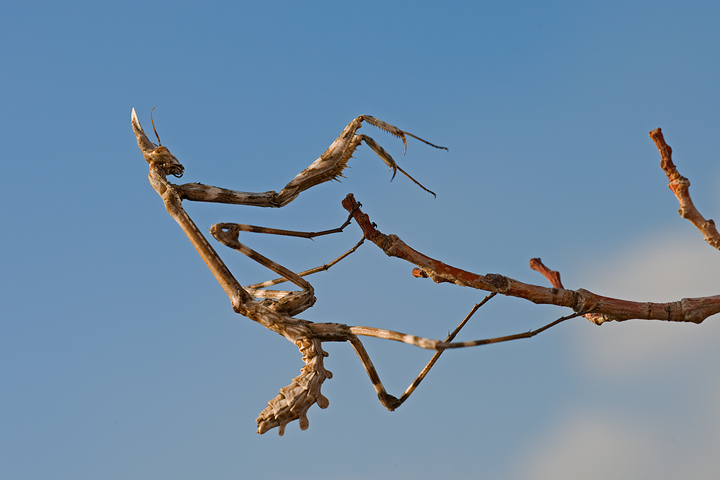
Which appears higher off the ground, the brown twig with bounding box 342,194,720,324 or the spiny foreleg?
the spiny foreleg

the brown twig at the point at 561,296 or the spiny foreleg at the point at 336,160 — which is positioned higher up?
the spiny foreleg at the point at 336,160

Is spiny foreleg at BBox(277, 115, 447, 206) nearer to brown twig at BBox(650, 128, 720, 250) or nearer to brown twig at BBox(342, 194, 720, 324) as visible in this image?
brown twig at BBox(342, 194, 720, 324)

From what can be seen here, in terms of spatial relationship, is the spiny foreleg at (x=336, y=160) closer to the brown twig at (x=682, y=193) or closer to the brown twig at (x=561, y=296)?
the brown twig at (x=561, y=296)

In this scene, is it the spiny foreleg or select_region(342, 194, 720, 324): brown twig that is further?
select_region(342, 194, 720, 324): brown twig

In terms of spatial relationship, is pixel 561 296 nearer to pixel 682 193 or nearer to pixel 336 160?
pixel 682 193

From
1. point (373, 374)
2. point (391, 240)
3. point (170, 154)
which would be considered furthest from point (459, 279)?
point (170, 154)

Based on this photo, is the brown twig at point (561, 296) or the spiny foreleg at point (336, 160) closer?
the spiny foreleg at point (336, 160)

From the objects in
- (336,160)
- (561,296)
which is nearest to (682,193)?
(561,296)

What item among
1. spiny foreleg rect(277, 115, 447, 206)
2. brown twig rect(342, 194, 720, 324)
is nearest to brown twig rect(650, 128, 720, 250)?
brown twig rect(342, 194, 720, 324)

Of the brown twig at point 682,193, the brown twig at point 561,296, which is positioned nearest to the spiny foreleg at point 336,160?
the brown twig at point 561,296

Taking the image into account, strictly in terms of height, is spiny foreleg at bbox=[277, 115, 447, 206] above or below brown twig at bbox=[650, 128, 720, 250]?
above

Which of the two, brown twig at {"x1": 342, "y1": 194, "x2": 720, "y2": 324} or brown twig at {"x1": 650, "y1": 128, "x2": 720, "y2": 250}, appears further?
brown twig at {"x1": 342, "y1": 194, "x2": 720, "y2": 324}
